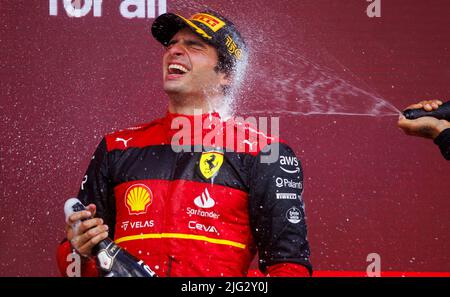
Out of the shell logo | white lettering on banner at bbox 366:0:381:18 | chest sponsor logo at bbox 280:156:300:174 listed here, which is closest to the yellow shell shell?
the shell logo

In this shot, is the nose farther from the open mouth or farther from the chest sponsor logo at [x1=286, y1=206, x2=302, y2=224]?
the chest sponsor logo at [x1=286, y1=206, x2=302, y2=224]

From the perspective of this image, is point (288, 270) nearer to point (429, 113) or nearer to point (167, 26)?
point (429, 113)

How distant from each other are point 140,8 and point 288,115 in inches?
22.6

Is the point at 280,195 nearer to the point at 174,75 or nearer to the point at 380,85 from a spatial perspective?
the point at 174,75

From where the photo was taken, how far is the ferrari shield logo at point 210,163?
79.2 inches

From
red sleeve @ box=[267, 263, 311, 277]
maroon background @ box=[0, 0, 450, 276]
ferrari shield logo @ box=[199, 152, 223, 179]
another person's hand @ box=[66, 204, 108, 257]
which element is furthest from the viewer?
maroon background @ box=[0, 0, 450, 276]

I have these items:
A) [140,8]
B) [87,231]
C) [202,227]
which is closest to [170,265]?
[202,227]

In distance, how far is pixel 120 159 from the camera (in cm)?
207

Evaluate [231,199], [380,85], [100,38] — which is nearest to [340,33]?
[380,85]

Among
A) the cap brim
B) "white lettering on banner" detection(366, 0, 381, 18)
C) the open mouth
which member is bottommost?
the open mouth

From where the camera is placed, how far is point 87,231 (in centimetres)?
176

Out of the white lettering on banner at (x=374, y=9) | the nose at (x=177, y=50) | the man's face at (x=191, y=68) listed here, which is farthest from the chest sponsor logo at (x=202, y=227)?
the white lettering on banner at (x=374, y=9)

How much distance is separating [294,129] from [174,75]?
0.65 meters

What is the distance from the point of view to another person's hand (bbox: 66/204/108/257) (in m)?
1.75
